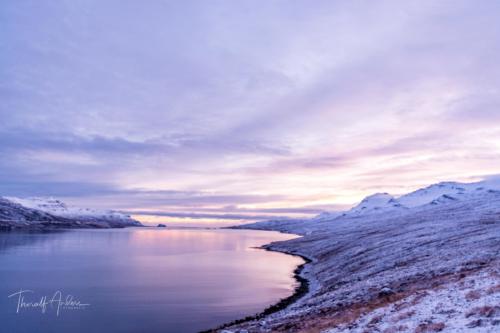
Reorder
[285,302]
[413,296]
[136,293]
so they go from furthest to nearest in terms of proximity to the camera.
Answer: [136,293] < [285,302] < [413,296]

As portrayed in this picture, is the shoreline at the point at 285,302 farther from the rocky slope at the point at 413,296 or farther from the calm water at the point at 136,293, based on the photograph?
the rocky slope at the point at 413,296

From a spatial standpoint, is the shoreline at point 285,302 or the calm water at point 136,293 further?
the calm water at point 136,293

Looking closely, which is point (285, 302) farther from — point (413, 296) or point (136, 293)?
point (413, 296)

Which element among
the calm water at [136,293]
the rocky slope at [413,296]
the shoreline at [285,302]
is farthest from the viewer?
the calm water at [136,293]

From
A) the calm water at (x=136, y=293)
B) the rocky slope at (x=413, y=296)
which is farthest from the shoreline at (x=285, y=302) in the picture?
the rocky slope at (x=413, y=296)

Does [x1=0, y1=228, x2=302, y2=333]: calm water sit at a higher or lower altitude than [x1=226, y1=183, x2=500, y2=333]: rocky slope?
lower

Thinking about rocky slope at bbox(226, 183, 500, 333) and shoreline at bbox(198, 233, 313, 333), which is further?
shoreline at bbox(198, 233, 313, 333)

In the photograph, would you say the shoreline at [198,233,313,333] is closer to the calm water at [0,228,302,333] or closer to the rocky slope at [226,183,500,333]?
the calm water at [0,228,302,333]

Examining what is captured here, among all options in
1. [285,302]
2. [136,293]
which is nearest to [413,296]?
[285,302]

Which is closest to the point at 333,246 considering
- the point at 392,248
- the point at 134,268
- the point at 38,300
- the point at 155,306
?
the point at 392,248

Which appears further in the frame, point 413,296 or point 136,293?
point 136,293

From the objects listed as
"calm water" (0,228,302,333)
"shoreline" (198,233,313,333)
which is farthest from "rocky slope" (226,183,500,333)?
"calm water" (0,228,302,333)

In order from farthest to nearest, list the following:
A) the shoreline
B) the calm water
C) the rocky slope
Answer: the calm water, the shoreline, the rocky slope

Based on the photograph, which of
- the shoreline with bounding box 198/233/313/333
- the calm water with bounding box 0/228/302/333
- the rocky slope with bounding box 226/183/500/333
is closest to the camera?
A: the rocky slope with bounding box 226/183/500/333
